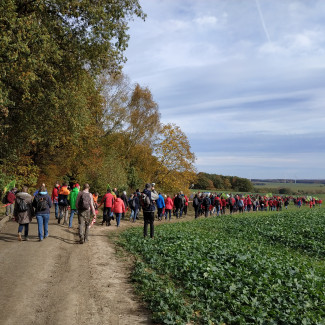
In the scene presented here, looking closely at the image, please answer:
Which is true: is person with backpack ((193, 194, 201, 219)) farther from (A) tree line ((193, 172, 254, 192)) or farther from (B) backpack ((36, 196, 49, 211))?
(A) tree line ((193, 172, 254, 192))

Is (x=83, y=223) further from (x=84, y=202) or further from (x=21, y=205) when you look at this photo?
(x=21, y=205)

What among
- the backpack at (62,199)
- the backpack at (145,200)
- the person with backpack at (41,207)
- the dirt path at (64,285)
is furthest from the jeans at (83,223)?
the backpack at (62,199)

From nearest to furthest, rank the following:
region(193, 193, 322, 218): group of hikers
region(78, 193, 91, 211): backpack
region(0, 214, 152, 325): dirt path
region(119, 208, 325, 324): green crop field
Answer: region(0, 214, 152, 325): dirt path → region(119, 208, 325, 324): green crop field → region(78, 193, 91, 211): backpack → region(193, 193, 322, 218): group of hikers

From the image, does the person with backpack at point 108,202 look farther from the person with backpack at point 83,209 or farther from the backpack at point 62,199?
the person with backpack at point 83,209

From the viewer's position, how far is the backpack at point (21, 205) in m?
12.1

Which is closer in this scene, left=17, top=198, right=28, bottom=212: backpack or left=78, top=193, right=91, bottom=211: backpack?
left=17, top=198, right=28, bottom=212: backpack

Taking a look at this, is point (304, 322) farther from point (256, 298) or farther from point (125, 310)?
point (125, 310)

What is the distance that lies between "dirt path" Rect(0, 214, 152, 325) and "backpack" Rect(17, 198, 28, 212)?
1288mm

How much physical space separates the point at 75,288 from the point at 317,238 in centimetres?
1702

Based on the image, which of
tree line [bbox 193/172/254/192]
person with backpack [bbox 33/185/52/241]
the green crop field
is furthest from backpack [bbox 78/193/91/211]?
tree line [bbox 193/172/254/192]

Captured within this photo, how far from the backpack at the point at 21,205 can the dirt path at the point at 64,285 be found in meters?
1.29

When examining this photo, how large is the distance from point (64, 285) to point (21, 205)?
18.2ft

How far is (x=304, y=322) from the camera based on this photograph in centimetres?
633

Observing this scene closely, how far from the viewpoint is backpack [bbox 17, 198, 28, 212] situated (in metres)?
12.1
